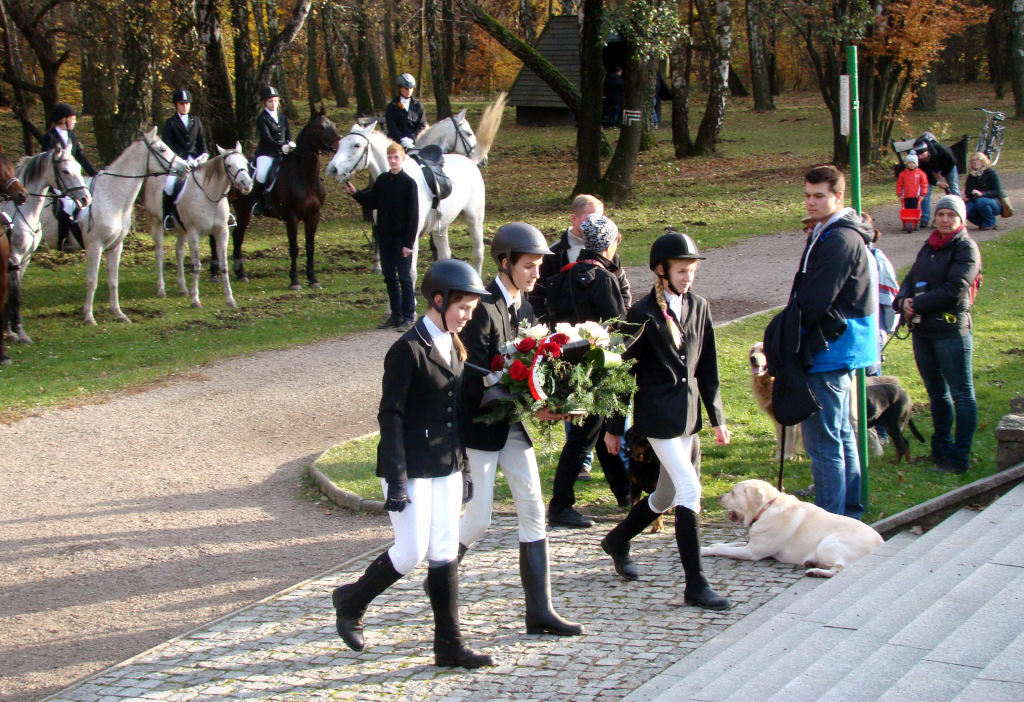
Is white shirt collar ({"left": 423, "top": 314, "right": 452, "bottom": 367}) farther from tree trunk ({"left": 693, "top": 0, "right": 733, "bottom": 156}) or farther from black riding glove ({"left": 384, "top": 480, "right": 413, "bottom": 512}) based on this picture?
tree trunk ({"left": 693, "top": 0, "right": 733, "bottom": 156})

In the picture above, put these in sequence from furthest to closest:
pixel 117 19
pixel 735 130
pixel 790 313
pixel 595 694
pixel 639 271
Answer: pixel 735 130, pixel 117 19, pixel 639 271, pixel 790 313, pixel 595 694

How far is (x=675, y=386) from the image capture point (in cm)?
558

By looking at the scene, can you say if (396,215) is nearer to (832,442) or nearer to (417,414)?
(832,442)

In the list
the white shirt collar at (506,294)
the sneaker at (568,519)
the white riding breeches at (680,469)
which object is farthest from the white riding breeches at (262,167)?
the white riding breeches at (680,469)

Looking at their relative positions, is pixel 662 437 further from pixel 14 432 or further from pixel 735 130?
pixel 735 130

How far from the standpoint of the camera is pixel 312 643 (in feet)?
17.5

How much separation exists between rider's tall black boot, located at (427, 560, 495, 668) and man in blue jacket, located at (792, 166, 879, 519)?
2.70m

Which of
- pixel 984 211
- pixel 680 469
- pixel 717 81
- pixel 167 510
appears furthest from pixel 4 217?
pixel 717 81

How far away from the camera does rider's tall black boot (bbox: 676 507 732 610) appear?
215 inches

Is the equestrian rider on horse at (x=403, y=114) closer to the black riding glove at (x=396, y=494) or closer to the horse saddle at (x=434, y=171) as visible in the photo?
the horse saddle at (x=434, y=171)

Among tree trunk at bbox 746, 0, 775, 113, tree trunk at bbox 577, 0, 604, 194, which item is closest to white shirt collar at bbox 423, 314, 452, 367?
tree trunk at bbox 577, 0, 604, 194

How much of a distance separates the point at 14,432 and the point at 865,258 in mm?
7837

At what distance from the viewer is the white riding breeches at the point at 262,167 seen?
16.5 m

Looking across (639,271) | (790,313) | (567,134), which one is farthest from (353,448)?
(567,134)
